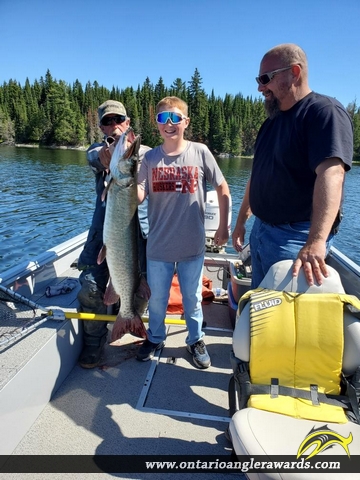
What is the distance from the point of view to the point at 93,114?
78.8 metres

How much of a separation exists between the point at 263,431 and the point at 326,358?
54cm

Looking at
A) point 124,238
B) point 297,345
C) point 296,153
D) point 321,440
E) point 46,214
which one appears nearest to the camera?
point 321,440

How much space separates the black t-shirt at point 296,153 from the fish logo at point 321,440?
1269 millimetres

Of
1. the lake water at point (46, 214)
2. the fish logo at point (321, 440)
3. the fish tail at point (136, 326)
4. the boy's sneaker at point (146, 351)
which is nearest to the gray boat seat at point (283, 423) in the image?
the fish logo at point (321, 440)

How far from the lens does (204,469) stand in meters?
2.14

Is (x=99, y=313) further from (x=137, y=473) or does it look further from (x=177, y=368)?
(x=137, y=473)

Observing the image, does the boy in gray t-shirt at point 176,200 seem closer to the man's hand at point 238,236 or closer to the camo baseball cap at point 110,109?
the man's hand at point 238,236

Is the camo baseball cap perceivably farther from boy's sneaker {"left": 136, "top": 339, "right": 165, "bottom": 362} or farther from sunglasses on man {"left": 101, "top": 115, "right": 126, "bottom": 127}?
boy's sneaker {"left": 136, "top": 339, "right": 165, "bottom": 362}

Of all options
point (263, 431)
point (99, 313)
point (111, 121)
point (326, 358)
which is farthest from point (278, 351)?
point (111, 121)

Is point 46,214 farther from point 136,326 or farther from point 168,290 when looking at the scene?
point 136,326

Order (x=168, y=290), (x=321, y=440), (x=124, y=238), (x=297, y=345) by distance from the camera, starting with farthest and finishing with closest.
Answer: (x=168, y=290) < (x=124, y=238) < (x=297, y=345) < (x=321, y=440)

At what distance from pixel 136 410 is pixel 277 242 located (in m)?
1.74

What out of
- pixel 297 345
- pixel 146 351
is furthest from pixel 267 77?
pixel 146 351

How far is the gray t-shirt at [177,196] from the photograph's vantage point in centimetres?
273
